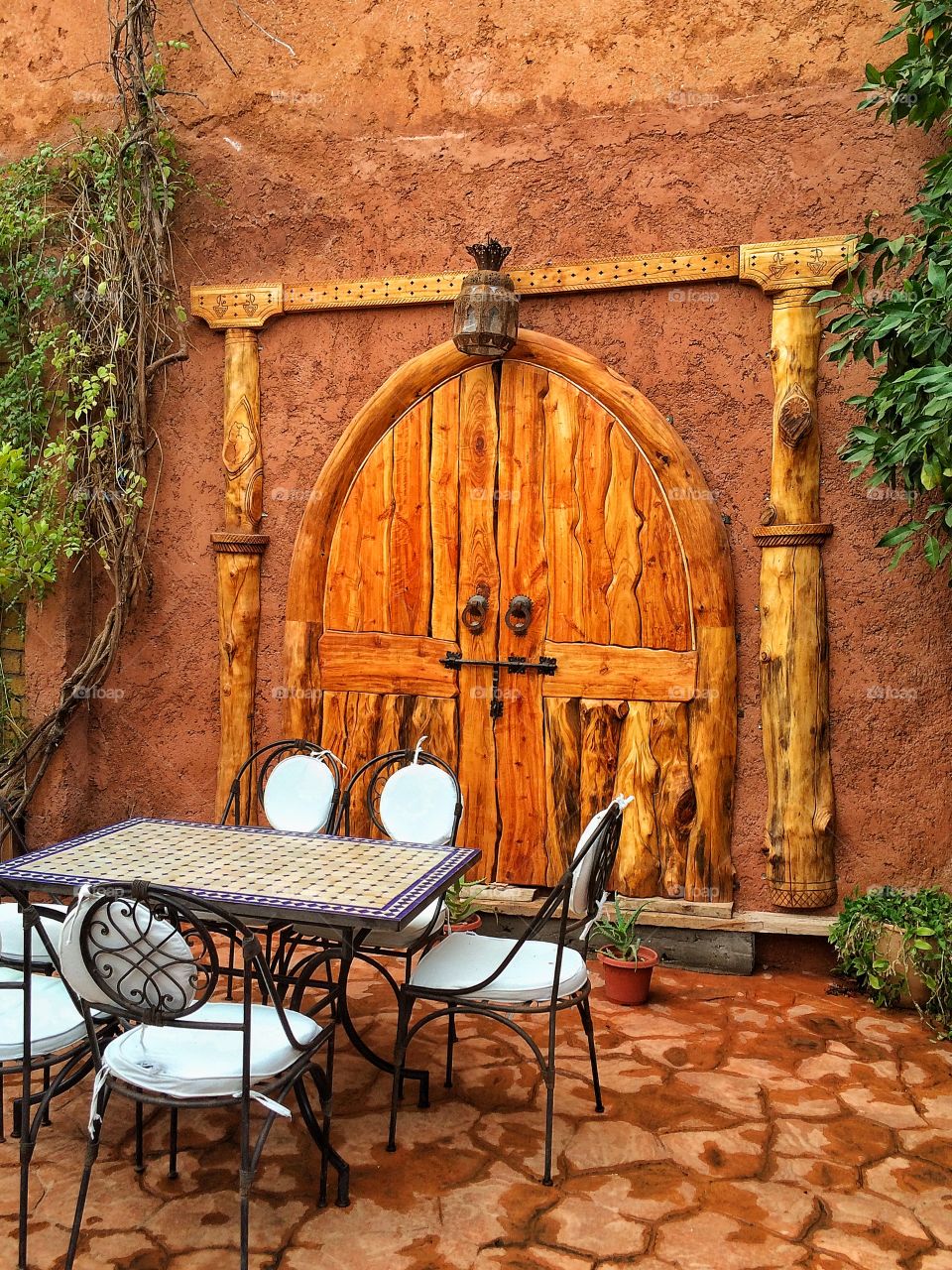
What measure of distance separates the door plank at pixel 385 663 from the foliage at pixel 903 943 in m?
1.85

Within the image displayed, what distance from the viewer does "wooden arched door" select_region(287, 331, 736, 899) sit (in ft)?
14.1

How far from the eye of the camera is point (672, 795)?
14.2ft

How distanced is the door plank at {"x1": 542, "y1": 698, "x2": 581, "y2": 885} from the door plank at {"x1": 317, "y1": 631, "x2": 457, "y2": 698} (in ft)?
1.55

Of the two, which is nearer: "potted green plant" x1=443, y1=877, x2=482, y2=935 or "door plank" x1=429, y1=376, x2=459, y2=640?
"potted green plant" x1=443, y1=877, x2=482, y2=935

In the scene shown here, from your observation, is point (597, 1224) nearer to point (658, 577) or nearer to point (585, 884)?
point (585, 884)

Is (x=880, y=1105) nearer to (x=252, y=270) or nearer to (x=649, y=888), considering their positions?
(x=649, y=888)

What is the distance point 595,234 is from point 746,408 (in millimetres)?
978

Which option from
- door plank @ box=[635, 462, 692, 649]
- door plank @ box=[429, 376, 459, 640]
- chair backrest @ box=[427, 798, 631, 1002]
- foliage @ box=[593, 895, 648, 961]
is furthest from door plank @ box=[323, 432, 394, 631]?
chair backrest @ box=[427, 798, 631, 1002]

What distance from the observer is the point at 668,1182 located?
2658 mm

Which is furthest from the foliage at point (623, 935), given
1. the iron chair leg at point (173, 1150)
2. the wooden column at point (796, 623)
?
the iron chair leg at point (173, 1150)

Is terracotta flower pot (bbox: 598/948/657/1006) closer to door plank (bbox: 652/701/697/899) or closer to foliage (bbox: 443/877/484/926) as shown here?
door plank (bbox: 652/701/697/899)

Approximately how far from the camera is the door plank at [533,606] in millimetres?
4492

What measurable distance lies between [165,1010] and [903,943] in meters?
2.71

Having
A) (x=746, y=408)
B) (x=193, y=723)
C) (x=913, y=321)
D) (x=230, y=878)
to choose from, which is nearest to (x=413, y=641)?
(x=193, y=723)
